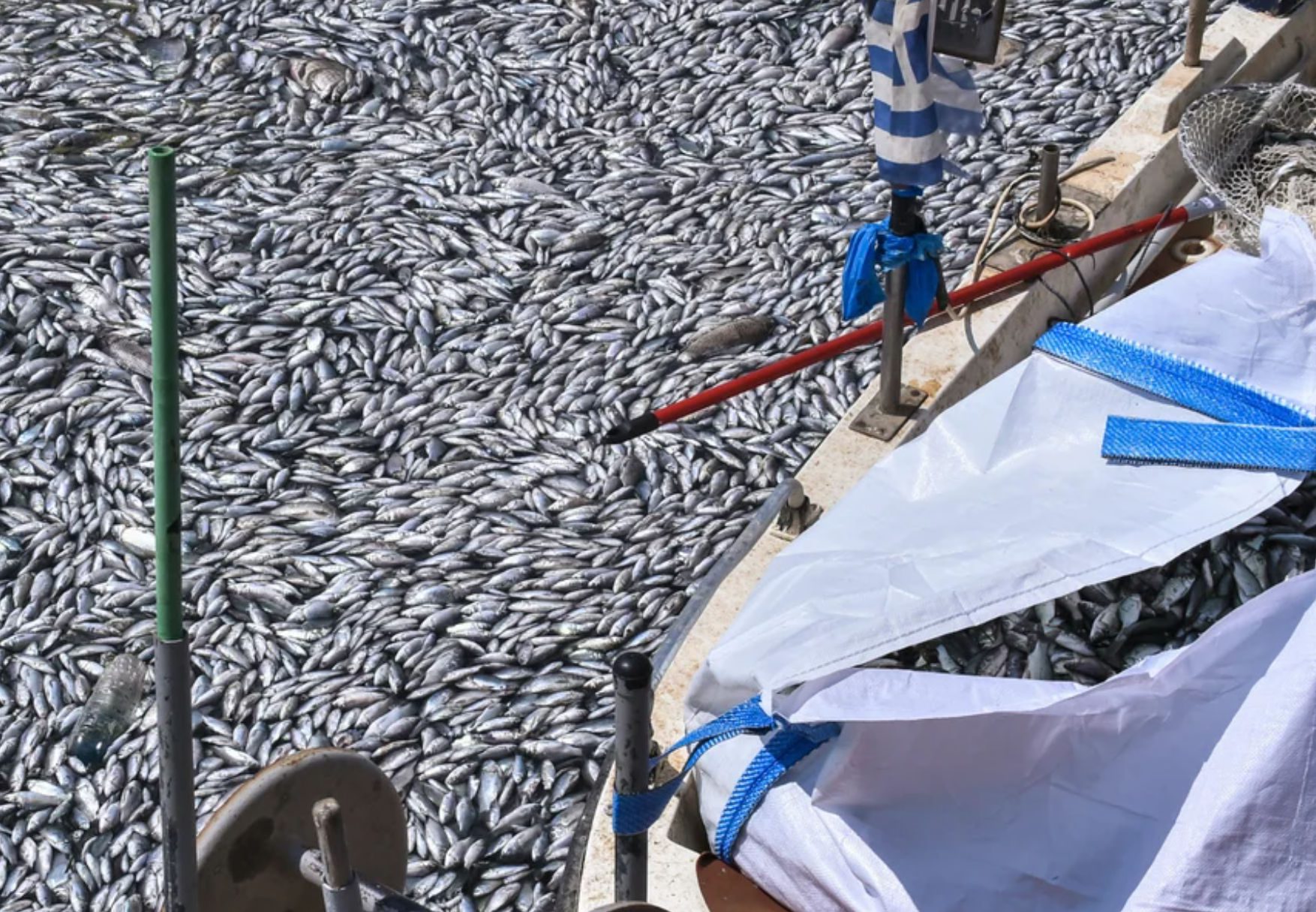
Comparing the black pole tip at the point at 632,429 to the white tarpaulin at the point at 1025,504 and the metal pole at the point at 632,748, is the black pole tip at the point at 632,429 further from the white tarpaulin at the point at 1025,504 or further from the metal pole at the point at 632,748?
the metal pole at the point at 632,748

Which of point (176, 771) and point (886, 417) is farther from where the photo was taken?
point (886, 417)

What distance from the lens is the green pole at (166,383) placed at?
75.2 inches

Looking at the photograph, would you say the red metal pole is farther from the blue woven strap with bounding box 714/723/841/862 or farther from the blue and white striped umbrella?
the blue woven strap with bounding box 714/723/841/862

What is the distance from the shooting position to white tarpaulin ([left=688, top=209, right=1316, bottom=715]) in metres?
3.21

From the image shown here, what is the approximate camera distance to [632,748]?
9.29 feet

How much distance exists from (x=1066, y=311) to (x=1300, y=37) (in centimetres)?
276

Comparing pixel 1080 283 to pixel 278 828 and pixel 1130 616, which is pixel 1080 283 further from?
pixel 278 828

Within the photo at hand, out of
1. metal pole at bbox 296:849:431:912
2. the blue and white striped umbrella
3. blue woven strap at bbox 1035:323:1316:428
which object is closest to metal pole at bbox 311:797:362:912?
metal pole at bbox 296:849:431:912

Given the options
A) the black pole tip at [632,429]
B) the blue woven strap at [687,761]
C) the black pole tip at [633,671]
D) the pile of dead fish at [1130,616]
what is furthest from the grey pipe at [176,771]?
the black pole tip at [632,429]

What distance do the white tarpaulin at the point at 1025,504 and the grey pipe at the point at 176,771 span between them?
126cm

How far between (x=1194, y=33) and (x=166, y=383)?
576cm

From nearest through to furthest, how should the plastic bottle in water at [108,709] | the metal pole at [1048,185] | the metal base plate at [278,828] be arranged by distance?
the metal base plate at [278,828] < the plastic bottle in water at [108,709] < the metal pole at [1048,185]

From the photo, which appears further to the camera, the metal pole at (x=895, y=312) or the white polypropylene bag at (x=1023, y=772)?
the metal pole at (x=895, y=312)

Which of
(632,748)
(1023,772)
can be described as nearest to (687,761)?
(632,748)
